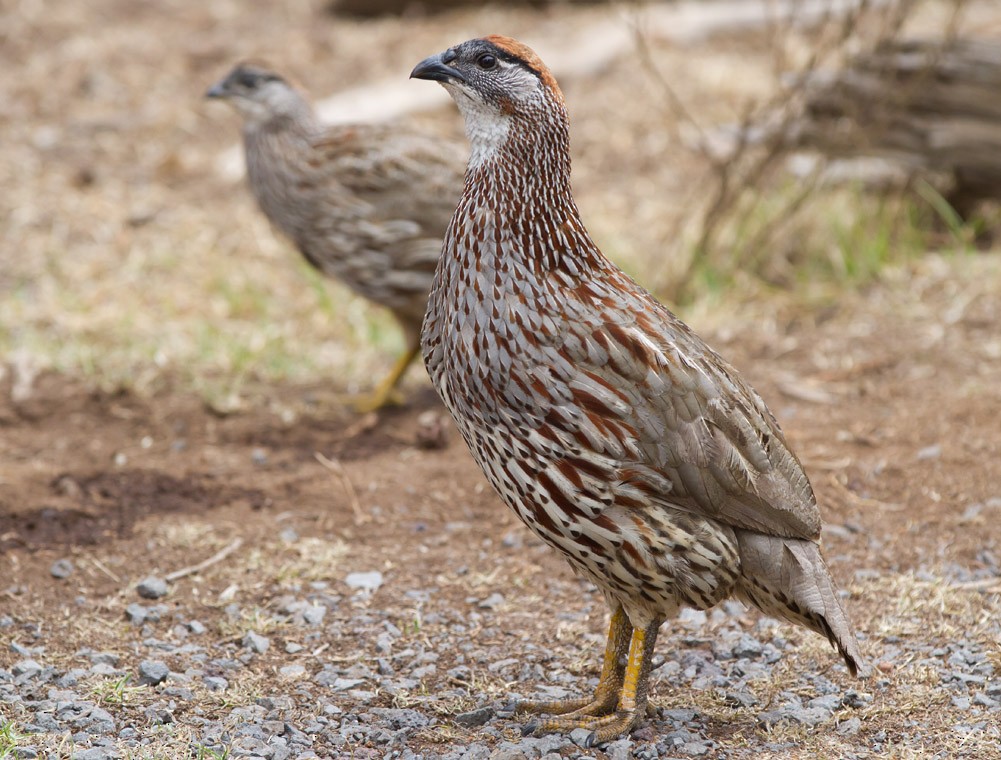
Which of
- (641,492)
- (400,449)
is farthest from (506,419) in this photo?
(400,449)

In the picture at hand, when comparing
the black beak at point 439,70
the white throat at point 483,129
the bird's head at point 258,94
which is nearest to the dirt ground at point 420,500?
the bird's head at point 258,94

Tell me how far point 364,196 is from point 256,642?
10.1 feet

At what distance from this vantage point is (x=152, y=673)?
447cm

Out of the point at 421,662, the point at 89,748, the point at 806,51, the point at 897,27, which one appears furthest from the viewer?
the point at 806,51

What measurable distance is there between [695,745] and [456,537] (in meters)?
1.86

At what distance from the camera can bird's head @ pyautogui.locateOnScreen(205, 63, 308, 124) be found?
7535 millimetres

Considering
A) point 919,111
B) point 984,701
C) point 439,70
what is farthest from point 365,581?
point 919,111

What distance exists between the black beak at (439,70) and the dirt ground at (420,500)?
6.81ft

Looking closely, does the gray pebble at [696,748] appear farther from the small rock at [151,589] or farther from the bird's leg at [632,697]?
the small rock at [151,589]

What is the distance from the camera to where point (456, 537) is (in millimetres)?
5750

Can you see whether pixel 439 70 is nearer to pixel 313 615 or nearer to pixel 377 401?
pixel 313 615

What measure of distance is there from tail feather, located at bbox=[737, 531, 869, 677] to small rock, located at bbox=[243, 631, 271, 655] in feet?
5.85

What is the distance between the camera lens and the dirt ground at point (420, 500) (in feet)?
15.5

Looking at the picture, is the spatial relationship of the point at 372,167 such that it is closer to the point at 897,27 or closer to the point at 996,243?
the point at 897,27
